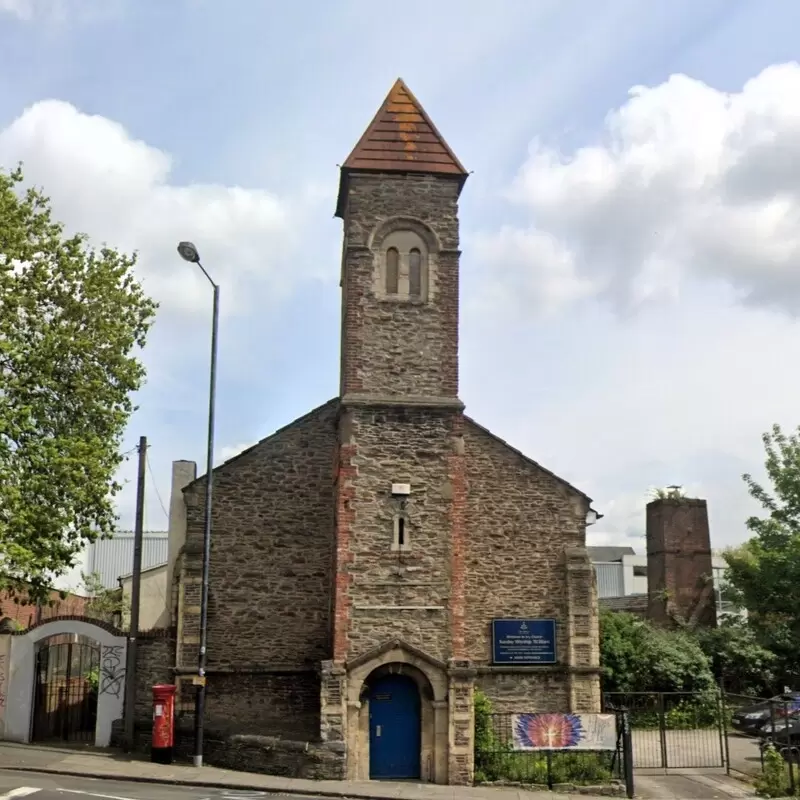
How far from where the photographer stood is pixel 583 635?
21719 millimetres

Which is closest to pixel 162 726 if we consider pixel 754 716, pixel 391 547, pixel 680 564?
pixel 391 547

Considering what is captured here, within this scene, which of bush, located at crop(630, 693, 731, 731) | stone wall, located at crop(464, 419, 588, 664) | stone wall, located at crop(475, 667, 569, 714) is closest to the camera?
stone wall, located at crop(475, 667, 569, 714)

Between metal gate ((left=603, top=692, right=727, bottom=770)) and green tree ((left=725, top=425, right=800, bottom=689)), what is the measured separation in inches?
232

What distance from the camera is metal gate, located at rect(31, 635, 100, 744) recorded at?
22750mm

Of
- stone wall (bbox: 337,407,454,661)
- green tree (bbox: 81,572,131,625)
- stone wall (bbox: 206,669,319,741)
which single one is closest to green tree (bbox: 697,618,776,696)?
stone wall (bbox: 206,669,319,741)

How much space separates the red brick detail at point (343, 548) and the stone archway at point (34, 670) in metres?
6.32

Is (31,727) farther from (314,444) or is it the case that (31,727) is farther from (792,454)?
(792,454)

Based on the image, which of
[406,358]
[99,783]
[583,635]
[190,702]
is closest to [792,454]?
[583,635]

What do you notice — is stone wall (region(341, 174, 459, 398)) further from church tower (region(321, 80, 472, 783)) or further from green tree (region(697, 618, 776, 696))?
green tree (region(697, 618, 776, 696))

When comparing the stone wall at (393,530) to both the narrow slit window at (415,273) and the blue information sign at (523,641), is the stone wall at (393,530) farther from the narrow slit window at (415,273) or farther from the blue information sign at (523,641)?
the blue information sign at (523,641)

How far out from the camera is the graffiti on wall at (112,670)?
72.1 ft

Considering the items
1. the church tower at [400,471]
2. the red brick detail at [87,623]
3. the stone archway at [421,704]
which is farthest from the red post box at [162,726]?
the stone archway at [421,704]

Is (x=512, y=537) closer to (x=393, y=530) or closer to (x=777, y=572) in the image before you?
(x=393, y=530)

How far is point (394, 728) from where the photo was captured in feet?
62.5
